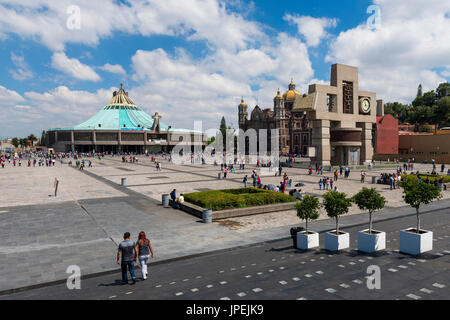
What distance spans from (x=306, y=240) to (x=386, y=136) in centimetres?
7184

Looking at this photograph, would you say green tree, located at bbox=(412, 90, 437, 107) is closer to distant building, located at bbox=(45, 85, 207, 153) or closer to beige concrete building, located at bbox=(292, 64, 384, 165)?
distant building, located at bbox=(45, 85, 207, 153)

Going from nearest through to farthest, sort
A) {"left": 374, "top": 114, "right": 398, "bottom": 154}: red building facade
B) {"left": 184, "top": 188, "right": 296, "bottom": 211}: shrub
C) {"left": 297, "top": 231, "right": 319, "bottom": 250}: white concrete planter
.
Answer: {"left": 297, "top": 231, "right": 319, "bottom": 250}: white concrete planter
{"left": 184, "top": 188, "right": 296, "bottom": 211}: shrub
{"left": 374, "top": 114, "right": 398, "bottom": 154}: red building facade

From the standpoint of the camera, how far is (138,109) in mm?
140000

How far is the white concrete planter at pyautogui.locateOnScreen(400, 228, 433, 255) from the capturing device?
425 inches

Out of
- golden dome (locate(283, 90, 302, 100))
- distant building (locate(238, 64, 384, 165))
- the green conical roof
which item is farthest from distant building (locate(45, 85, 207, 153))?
distant building (locate(238, 64, 384, 165))

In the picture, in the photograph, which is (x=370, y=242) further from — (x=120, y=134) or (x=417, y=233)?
(x=120, y=134)

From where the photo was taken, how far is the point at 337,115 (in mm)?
46750

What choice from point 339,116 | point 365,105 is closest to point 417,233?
point 339,116

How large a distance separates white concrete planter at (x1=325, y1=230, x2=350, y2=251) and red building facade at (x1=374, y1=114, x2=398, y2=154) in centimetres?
6910

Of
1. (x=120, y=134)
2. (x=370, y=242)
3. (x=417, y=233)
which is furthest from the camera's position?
(x=120, y=134)

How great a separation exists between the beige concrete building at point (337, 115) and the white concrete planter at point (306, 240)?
34.5 m
